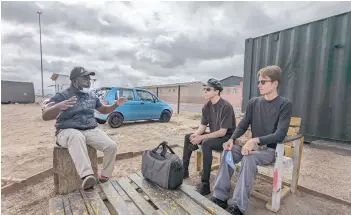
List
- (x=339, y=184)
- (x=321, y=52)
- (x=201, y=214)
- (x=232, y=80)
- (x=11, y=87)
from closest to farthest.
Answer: (x=201, y=214) → (x=339, y=184) → (x=321, y=52) → (x=11, y=87) → (x=232, y=80)

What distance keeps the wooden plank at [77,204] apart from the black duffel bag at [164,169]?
66cm

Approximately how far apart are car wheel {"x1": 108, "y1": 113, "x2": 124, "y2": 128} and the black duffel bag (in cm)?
508

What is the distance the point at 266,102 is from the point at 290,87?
2872mm

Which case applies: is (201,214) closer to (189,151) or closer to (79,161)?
(189,151)

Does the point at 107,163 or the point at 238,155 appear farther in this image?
the point at 107,163

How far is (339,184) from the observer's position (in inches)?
105

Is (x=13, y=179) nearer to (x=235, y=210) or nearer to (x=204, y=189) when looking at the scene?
(x=204, y=189)

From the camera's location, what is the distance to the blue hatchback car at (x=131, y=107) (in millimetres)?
6824

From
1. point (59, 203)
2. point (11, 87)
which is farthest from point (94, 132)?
point (11, 87)

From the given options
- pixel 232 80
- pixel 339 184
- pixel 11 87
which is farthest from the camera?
pixel 232 80

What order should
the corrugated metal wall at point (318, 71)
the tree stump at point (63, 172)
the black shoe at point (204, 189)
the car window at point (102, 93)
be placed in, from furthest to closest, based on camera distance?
the car window at point (102, 93) → the corrugated metal wall at point (318, 71) → the black shoe at point (204, 189) → the tree stump at point (63, 172)

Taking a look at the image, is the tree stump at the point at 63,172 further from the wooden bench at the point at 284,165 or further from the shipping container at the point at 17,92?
the shipping container at the point at 17,92

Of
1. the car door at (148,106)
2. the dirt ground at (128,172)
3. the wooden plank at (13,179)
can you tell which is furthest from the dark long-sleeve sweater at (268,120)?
the car door at (148,106)

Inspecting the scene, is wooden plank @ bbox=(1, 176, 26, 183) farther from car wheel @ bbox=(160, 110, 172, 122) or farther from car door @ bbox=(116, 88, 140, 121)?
car wheel @ bbox=(160, 110, 172, 122)
